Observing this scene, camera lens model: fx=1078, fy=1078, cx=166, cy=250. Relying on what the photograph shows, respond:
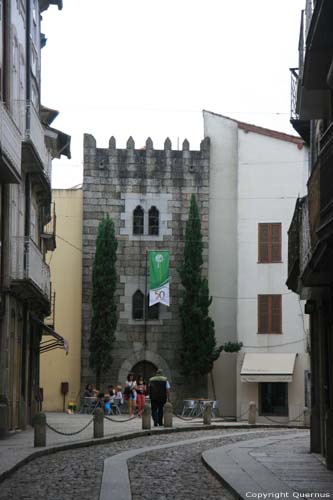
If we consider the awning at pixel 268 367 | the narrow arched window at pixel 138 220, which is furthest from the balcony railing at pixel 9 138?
the narrow arched window at pixel 138 220

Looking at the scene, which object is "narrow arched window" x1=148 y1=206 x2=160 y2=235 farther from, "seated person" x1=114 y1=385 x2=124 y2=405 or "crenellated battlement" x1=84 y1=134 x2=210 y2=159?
"seated person" x1=114 y1=385 x2=124 y2=405

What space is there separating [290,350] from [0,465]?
28.4 m

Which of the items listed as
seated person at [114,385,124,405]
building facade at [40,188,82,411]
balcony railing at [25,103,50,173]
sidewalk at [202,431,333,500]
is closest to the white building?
seated person at [114,385,124,405]

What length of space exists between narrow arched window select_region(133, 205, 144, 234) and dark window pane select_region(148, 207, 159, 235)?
38 centimetres

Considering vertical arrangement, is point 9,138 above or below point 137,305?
above

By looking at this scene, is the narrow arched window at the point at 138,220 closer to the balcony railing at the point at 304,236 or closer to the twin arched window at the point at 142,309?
the twin arched window at the point at 142,309

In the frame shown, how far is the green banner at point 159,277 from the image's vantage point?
145 feet

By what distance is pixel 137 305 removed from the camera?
45125 millimetres

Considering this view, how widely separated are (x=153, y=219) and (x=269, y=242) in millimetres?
5035

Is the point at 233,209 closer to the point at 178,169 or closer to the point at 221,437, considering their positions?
the point at 178,169

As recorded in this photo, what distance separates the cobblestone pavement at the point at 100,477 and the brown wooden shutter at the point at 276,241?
22.0 metres

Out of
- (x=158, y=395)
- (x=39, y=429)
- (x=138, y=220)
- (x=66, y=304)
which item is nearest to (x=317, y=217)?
(x=39, y=429)

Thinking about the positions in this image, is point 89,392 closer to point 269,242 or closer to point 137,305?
point 137,305

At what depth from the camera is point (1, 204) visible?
2555 cm
